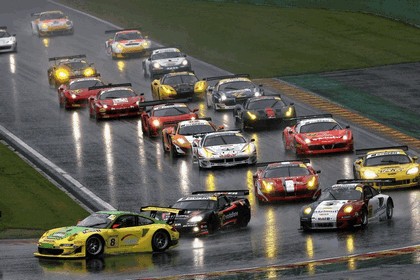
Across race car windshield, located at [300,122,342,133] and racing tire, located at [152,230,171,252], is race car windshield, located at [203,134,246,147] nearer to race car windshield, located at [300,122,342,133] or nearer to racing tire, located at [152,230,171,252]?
race car windshield, located at [300,122,342,133]

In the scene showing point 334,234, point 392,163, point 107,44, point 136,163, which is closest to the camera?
point 334,234

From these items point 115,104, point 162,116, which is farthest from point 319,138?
point 115,104

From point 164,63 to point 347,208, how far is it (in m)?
33.1

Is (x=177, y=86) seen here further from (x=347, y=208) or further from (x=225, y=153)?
(x=347, y=208)

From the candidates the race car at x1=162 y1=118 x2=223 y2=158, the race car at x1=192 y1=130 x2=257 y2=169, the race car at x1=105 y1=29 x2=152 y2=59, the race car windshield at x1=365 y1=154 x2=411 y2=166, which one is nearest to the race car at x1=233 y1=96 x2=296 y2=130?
the race car at x1=162 y1=118 x2=223 y2=158

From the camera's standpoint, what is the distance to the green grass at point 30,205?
129 ft

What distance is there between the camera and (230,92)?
5931cm

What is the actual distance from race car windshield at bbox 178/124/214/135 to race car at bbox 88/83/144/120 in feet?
23.0

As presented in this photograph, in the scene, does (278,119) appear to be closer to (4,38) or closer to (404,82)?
(404,82)

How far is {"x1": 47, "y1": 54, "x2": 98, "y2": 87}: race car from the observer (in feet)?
220

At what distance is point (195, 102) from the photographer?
2454 inches

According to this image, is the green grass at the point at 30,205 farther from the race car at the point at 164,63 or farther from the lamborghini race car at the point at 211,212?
the race car at the point at 164,63

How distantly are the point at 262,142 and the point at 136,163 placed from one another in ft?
19.0

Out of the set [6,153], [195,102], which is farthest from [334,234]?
[195,102]
